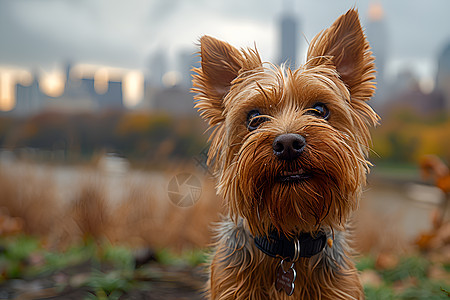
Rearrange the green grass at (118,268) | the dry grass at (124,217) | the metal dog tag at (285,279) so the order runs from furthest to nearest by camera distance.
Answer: the dry grass at (124,217) → the green grass at (118,268) → the metal dog tag at (285,279)

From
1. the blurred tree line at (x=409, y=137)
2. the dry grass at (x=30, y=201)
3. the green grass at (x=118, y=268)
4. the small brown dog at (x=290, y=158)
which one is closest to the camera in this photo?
the small brown dog at (x=290, y=158)

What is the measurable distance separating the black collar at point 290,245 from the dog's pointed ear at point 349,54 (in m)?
0.97

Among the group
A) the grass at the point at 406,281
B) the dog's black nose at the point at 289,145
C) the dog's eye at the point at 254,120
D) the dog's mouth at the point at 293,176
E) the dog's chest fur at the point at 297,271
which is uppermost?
the dog's eye at the point at 254,120

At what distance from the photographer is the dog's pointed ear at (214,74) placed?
8.29 ft

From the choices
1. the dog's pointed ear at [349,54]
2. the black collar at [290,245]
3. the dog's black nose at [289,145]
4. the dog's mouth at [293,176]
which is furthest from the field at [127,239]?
the dog's black nose at [289,145]

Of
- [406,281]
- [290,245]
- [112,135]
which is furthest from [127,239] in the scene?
[112,135]

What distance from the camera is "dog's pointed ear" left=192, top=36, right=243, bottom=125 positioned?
2527 mm

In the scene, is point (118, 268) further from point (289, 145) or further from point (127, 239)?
point (289, 145)

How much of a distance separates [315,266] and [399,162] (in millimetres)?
11689

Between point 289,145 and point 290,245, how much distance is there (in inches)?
28.8

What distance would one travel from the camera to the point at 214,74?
102 inches

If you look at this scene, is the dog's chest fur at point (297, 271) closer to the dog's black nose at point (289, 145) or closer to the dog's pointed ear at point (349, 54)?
the dog's black nose at point (289, 145)

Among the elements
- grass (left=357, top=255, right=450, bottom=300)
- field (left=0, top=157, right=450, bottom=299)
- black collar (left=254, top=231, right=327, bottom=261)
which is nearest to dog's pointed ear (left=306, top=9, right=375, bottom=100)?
black collar (left=254, top=231, right=327, bottom=261)

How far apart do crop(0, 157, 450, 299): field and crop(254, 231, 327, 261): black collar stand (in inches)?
46.3
